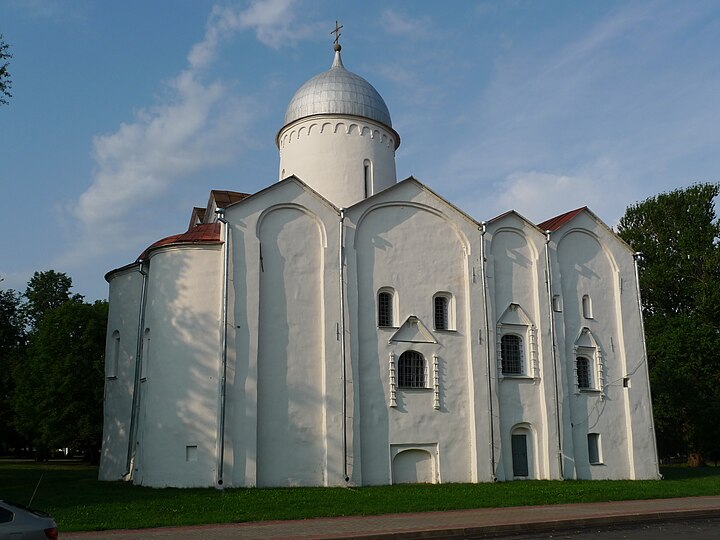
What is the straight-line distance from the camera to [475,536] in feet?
39.8

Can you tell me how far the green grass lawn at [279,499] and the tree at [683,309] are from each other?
51.2 ft

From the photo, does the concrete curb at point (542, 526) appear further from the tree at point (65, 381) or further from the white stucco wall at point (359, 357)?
the tree at point (65, 381)

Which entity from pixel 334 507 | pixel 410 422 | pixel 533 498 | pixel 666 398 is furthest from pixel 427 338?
pixel 666 398

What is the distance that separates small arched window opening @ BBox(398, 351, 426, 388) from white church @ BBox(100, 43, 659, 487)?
0.07m

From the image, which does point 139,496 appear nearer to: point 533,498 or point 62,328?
point 533,498

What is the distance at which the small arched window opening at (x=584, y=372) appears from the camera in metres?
25.1

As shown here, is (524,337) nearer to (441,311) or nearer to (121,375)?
(441,311)

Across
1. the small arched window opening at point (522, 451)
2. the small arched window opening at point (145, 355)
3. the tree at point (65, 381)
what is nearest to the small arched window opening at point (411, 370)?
the small arched window opening at point (522, 451)

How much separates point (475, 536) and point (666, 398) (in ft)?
96.3

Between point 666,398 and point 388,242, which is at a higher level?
point 388,242

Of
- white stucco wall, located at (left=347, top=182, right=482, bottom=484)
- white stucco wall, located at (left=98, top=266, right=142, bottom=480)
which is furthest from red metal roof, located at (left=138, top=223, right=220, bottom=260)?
white stucco wall, located at (left=347, top=182, right=482, bottom=484)

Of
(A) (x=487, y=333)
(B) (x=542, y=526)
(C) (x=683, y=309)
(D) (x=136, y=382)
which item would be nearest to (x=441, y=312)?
(A) (x=487, y=333)

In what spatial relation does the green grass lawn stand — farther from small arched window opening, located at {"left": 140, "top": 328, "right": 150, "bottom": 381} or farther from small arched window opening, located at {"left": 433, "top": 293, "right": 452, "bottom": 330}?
small arched window opening, located at {"left": 433, "top": 293, "right": 452, "bottom": 330}

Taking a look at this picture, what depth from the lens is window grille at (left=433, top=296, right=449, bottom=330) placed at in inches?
905
